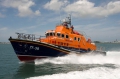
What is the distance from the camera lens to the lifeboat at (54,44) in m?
12.6

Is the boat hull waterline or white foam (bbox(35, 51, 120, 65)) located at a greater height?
the boat hull waterline

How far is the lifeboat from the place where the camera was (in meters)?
12.6

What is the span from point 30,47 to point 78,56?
15.6ft

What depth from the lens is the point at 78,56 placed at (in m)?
14.4

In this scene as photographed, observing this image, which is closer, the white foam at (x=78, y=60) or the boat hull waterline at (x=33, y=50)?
the boat hull waterline at (x=33, y=50)

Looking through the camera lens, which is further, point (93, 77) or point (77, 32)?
point (77, 32)

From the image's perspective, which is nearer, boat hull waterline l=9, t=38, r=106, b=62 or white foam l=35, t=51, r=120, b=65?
boat hull waterline l=9, t=38, r=106, b=62

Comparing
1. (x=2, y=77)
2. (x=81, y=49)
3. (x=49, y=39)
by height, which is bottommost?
(x=2, y=77)

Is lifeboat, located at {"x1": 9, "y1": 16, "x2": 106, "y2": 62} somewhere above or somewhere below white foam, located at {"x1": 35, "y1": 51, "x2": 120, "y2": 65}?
above

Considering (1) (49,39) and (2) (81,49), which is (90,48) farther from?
(1) (49,39)

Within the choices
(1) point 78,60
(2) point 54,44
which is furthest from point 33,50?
(1) point 78,60

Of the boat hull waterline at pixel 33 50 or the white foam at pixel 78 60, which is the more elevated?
the boat hull waterline at pixel 33 50

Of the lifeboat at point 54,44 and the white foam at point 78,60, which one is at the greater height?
the lifeboat at point 54,44

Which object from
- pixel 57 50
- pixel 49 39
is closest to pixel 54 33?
pixel 49 39
